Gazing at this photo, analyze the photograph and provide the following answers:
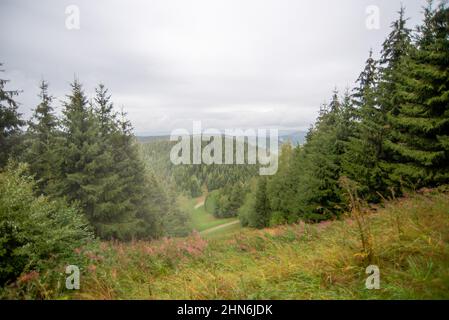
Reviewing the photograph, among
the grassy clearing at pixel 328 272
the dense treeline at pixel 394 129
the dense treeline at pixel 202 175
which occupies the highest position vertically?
the dense treeline at pixel 394 129

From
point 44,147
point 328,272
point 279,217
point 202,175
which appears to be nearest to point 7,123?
point 44,147

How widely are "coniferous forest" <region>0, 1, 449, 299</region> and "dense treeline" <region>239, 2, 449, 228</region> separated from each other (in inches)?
2.9

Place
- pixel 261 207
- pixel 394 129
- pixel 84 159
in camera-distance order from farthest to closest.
→ pixel 261 207, pixel 84 159, pixel 394 129

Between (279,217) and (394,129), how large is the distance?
17.9 metres

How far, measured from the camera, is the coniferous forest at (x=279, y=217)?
369 centimetres

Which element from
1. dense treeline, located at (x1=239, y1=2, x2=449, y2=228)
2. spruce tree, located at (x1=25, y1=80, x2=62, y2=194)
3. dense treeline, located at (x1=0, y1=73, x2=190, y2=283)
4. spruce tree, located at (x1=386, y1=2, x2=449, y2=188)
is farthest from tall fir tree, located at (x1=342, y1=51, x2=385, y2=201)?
spruce tree, located at (x1=25, y1=80, x2=62, y2=194)

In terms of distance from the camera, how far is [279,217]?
27922mm

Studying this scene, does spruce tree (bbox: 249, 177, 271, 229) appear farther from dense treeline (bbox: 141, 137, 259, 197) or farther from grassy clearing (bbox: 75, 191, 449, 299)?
dense treeline (bbox: 141, 137, 259, 197)

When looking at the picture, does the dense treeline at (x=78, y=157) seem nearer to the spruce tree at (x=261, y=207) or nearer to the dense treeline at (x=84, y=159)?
the dense treeline at (x=84, y=159)

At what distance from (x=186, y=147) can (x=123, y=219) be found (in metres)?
163

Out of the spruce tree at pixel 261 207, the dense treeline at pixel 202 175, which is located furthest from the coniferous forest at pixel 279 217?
the dense treeline at pixel 202 175

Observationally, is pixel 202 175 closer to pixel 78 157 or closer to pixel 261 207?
pixel 261 207

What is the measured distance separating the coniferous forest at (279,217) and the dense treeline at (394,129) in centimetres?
7
